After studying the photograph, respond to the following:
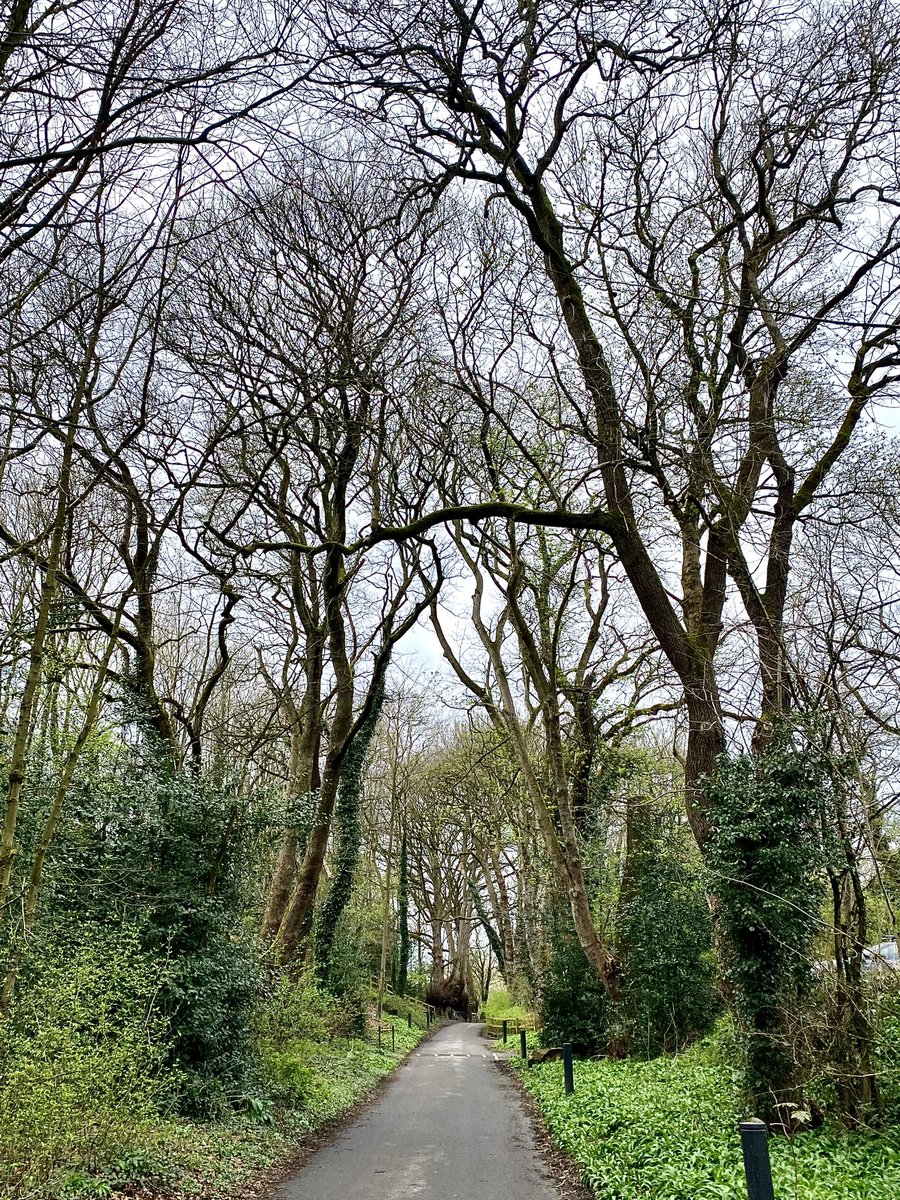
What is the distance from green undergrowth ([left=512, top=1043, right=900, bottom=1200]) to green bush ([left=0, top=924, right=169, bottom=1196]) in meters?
3.80

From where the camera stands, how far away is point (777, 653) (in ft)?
24.0

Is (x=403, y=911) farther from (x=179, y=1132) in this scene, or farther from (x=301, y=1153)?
(x=179, y=1132)

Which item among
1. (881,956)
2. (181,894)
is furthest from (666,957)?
(181,894)

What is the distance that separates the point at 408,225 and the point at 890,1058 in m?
10.1

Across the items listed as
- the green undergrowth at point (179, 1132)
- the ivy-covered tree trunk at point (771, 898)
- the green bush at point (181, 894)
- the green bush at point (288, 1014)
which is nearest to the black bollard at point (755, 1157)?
the ivy-covered tree trunk at point (771, 898)

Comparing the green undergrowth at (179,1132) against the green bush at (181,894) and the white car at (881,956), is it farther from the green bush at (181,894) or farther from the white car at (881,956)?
the white car at (881,956)

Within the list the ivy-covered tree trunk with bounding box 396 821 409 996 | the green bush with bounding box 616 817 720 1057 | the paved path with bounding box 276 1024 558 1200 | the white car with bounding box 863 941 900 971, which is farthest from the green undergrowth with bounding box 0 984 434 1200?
the ivy-covered tree trunk with bounding box 396 821 409 996

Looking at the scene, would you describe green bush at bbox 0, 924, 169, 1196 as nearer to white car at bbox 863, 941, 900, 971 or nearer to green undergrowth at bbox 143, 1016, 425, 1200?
green undergrowth at bbox 143, 1016, 425, 1200

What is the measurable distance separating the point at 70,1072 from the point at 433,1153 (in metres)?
4.59

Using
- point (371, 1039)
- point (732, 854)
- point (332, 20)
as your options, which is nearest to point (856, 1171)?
point (732, 854)

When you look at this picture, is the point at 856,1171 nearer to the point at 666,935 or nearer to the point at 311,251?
the point at 666,935

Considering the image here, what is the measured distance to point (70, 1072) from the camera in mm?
5410

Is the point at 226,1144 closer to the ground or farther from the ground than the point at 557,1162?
farther from the ground

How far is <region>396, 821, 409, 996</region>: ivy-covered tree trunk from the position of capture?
94.7 feet
